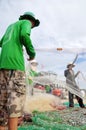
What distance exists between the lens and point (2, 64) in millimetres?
4219

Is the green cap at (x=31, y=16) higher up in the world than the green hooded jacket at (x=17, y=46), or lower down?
higher up

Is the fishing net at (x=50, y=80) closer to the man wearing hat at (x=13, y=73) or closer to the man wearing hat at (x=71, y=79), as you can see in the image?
the man wearing hat at (x=71, y=79)

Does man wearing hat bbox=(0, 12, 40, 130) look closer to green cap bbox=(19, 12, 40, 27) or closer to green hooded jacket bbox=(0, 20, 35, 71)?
green hooded jacket bbox=(0, 20, 35, 71)

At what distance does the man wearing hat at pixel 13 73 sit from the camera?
4113 millimetres

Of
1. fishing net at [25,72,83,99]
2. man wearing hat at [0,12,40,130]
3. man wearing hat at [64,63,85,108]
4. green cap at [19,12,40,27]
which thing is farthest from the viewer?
man wearing hat at [64,63,85,108]

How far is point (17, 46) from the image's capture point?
Answer: 425cm

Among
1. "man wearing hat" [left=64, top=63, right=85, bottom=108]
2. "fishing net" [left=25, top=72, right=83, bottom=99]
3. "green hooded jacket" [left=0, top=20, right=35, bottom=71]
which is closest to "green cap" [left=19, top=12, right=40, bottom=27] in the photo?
"green hooded jacket" [left=0, top=20, right=35, bottom=71]

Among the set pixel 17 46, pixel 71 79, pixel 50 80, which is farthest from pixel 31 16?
pixel 71 79

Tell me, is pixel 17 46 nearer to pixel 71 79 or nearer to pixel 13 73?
pixel 13 73

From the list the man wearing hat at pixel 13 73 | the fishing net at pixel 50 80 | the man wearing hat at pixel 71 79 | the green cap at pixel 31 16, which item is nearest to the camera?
the man wearing hat at pixel 13 73

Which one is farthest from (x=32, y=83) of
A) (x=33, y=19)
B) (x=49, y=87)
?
(x=33, y=19)

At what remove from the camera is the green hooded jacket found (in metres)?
4.17

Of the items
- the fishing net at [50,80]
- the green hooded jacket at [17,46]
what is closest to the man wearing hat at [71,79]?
the fishing net at [50,80]

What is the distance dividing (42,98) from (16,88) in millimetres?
7516
